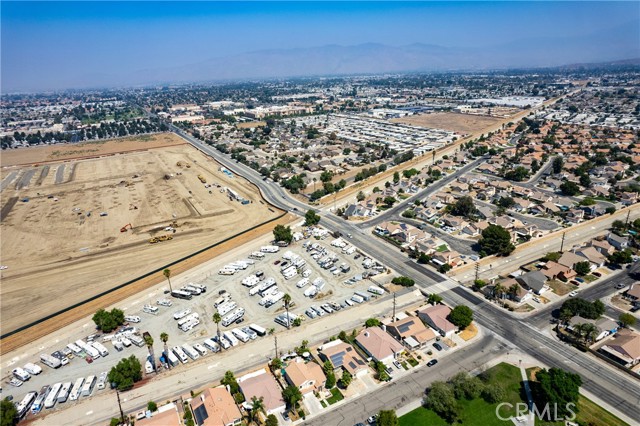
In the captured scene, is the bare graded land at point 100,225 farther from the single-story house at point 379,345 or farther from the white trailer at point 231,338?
the single-story house at point 379,345

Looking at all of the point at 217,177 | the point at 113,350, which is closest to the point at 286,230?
the point at 113,350

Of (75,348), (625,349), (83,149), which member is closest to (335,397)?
(625,349)

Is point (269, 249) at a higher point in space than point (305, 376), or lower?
higher

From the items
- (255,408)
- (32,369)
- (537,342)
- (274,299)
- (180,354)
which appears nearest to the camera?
(255,408)

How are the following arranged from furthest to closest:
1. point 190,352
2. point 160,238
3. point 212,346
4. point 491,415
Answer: point 160,238 < point 212,346 < point 190,352 < point 491,415

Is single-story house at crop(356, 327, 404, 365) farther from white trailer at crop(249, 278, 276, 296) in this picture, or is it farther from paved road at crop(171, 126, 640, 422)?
white trailer at crop(249, 278, 276, 296)

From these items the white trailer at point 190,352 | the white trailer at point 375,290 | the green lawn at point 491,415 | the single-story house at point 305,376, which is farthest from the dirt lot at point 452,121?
the white trailer at point 190,352

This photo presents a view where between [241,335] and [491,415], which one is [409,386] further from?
[241,335]
